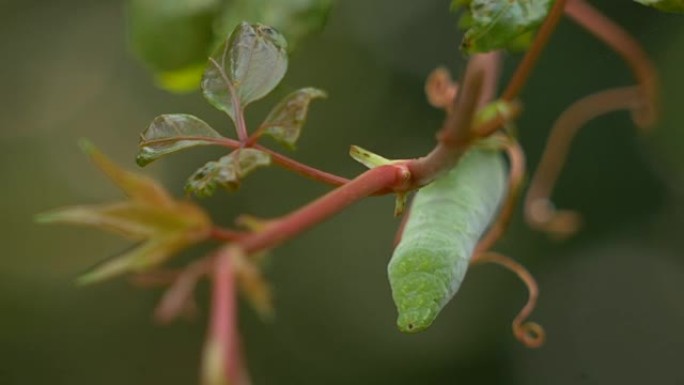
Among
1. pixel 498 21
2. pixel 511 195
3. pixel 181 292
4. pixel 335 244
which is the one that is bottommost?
pixel 335 244

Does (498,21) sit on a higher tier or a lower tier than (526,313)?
higher

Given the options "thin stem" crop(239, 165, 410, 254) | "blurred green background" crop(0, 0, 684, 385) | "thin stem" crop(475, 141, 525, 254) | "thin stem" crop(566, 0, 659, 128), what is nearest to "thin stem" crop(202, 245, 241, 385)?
"thin stem" crop(239, 165, 410, 254)

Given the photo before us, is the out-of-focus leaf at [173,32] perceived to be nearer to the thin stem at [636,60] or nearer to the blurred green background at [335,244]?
the thin stem at [636,60]

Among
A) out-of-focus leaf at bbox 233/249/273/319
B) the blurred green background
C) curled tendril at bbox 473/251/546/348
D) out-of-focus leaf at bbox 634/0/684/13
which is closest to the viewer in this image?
out-of-focus leaf at bbox 634/0/684/13

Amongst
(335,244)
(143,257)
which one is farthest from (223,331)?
(335,244)

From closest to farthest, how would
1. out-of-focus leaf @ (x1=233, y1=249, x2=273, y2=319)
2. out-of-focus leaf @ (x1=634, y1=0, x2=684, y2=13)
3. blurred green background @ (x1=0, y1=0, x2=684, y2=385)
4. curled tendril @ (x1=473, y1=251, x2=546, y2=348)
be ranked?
out-of-focus leaf @ (x1=634, y1=0, x2=684, y2=13)
curled tendril @ (x1=473, y1=251, x2=546, y2=348)
out-of-focus leaf @ (x1=233, y1=249, x2=273, y2=319)
blurred green background @ (x1=0, y1=0, x2=684, y2=385)

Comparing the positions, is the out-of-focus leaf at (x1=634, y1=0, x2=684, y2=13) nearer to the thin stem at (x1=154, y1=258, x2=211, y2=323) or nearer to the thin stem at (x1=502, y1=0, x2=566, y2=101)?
the thin stem at (x1=502, y1=0, x2=566, y2=101)

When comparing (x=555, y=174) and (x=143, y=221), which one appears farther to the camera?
(x=555, y=174)

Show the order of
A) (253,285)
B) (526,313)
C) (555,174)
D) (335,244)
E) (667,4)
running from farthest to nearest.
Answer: (335,244), (555,174), (253,285), (526,313), (667,4)

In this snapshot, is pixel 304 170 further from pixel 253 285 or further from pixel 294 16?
pixel 253 285
